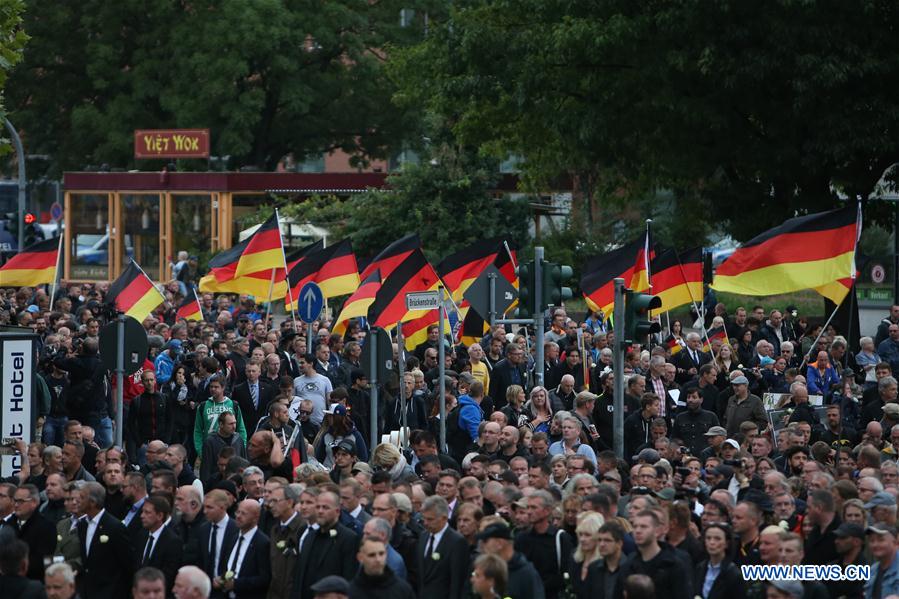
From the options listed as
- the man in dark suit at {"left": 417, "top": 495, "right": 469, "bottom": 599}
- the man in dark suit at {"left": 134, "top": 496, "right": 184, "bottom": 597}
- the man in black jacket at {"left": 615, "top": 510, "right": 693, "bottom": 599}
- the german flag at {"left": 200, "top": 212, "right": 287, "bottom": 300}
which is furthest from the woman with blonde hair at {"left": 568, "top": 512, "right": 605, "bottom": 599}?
the german flag at {"left": 200, "top": 212, "right": 287, "bottom": 300}

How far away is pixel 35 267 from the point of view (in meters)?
25.2

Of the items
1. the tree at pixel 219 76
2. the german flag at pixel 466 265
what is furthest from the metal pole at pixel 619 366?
the tree at pixel 219 76

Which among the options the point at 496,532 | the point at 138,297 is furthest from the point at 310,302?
the point at 496,532

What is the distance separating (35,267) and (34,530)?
1320 cm

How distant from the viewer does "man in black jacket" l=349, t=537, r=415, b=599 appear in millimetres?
10266

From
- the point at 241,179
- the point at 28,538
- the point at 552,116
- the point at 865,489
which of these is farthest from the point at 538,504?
the point at 241,179

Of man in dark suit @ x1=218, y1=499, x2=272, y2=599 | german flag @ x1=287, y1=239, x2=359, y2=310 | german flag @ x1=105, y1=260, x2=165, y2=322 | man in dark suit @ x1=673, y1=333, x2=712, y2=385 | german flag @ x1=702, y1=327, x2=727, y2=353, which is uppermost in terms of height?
german flag @ x1=287, y1=239, x2=359, y2=310

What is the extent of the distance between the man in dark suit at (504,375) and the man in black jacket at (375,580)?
1108 cm

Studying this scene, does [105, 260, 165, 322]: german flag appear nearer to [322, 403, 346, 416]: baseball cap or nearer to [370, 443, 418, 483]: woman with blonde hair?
[322, 403, 346, 416]: baseball cap

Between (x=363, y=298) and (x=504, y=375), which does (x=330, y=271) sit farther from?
(x=504, y=375)

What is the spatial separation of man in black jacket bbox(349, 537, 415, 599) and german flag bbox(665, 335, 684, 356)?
A: 559 inches

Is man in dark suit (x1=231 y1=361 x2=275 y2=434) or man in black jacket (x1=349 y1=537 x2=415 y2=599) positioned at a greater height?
man in dark suit (x1=231 y1=361 x2=275 y2=434)

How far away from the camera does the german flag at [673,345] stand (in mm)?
24469

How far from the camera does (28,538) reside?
492 inches
